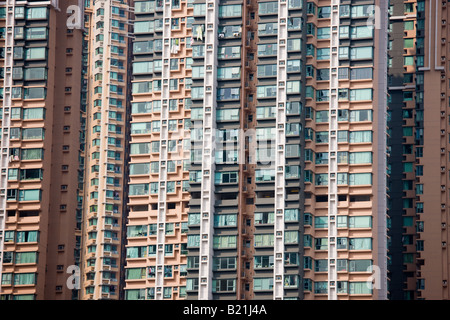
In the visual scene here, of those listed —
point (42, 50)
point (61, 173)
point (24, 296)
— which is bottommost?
point (24, 296)

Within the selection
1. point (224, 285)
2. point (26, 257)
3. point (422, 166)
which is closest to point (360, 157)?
point (224, 285)

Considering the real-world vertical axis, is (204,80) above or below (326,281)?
above

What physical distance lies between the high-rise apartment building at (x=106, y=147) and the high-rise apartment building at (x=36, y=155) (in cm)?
1364

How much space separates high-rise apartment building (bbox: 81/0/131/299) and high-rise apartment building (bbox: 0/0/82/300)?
44.8ft

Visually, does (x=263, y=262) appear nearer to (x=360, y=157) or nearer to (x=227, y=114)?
(x=360, y=157)

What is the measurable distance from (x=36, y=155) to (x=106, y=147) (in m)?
20.8

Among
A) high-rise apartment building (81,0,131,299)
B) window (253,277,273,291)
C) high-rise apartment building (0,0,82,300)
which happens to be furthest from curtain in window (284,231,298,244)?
high-rise apartment building (81,0,131,299)

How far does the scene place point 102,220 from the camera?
178000 mm

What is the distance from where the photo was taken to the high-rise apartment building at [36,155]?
15788 centimetres

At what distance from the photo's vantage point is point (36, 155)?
15938 centimetres
